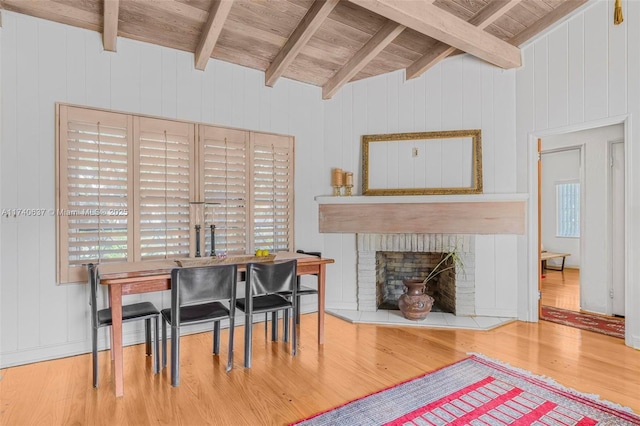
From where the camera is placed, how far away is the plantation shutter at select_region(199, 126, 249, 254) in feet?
12.1

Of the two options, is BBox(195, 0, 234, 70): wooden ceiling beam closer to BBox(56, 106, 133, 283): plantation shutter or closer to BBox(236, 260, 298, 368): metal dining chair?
BBox(56, 106, 133, 283): plantation shutter

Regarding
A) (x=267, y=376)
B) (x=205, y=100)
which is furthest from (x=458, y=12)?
(x=267, y=376)

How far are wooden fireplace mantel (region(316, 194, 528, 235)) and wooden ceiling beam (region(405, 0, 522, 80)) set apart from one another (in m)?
1.52

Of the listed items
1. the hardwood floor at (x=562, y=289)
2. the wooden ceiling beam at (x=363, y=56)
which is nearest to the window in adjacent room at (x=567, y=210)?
the hardwood floor at (x=562, y=289)

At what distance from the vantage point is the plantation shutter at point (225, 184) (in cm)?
370

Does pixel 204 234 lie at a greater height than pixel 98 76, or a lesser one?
lesser

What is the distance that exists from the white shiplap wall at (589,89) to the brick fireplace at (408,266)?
0.61 meters

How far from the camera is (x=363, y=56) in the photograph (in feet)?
12.3

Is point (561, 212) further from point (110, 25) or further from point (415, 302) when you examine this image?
point (110, 25)

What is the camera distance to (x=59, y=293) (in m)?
2.99

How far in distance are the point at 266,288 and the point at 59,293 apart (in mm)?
A: 1814

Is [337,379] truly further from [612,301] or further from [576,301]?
[576,301]

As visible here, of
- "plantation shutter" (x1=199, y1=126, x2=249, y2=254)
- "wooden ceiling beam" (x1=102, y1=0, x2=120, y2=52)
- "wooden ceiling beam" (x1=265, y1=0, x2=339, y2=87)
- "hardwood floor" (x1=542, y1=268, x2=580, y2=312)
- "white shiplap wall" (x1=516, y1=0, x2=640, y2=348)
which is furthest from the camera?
"hardwood floor" (x1=542, y1=268, x2=580, y2=312)

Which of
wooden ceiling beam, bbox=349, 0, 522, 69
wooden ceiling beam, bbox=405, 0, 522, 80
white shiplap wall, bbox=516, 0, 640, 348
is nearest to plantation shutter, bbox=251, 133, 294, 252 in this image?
wooden ceiling beam, bbox=405, 0, 522, 80
